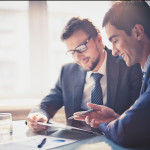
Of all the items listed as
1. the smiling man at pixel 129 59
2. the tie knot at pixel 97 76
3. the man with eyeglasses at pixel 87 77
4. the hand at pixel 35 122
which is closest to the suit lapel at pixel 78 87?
the man with eyeglasses at pixel 87 77

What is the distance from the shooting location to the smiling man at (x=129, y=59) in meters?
0.82

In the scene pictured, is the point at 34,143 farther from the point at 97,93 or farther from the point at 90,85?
the point at 90,85

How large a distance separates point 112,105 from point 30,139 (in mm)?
675

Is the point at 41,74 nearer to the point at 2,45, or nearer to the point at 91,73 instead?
the point at 2,45

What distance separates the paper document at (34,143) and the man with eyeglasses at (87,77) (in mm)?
389

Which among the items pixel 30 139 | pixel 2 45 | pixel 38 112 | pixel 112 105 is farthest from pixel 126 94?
pixel 2 45

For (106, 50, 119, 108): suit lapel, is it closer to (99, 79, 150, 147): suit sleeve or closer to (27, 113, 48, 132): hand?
(27, 113, 48, 132): hand

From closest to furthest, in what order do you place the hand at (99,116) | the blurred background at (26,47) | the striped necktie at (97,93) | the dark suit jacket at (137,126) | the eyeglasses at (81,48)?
1. the dark suit jacket at (137,126)
2. the hand at (99,116)
3. the striped necktie at (97,93)
4. the eyeglasses at (81,48)
5. the blurred background at (26,47)

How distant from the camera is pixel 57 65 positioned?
7.77ft

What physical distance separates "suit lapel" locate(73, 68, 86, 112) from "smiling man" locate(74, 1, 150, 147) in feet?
1.60

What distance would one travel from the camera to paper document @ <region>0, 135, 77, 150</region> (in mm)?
866

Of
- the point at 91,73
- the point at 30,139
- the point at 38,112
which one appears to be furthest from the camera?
the point at 91,73

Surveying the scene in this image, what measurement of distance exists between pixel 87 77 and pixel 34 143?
87cm

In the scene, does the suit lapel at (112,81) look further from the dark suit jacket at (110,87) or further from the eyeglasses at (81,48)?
the eyeglasses at (81,48)
